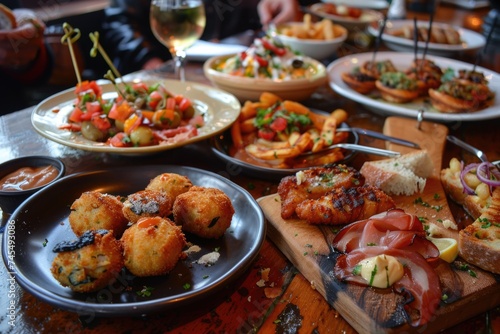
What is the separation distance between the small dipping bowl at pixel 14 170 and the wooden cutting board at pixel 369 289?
933 mm

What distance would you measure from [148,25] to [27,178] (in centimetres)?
417

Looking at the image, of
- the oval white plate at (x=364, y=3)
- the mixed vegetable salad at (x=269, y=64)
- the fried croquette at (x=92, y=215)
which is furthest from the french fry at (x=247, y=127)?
the oval white plate at (x=364, y=3)

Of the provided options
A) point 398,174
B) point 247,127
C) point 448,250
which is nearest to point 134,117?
point 247,127

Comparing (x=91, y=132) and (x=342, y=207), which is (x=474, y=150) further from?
(x=91, y=132)

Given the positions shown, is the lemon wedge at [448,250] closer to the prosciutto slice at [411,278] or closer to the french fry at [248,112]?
the prosciutto slice at [411,278]

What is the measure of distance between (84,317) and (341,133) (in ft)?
5.38

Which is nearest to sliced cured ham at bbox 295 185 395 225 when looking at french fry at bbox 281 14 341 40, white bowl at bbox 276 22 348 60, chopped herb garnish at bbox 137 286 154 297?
chopped herb garnish at bbox 137 286 154 297

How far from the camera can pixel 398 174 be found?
1.98 metres

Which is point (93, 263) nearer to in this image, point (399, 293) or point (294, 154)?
point (399, 293)

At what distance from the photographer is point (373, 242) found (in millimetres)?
1561

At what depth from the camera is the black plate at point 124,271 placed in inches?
49.3

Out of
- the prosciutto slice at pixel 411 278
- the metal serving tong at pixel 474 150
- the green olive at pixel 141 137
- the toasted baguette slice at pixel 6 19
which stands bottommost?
the metal serving tong at pixel 474 150

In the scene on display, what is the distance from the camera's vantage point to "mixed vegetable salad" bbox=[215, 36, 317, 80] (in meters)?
2.98

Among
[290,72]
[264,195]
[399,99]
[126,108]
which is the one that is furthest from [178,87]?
[399,99]
